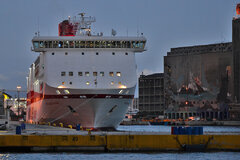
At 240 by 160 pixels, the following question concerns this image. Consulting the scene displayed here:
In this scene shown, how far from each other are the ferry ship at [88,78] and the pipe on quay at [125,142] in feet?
82.4

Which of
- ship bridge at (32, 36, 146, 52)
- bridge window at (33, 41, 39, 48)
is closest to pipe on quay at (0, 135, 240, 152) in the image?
ship bridge at (32, 36, 146, 52)

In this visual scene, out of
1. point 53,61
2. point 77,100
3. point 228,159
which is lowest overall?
point 228,159

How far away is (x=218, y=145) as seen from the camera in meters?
44.8

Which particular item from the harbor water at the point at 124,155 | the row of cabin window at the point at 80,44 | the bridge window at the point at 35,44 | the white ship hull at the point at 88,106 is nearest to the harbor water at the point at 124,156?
the harbor water at the point at 124,155

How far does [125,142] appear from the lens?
145 ft

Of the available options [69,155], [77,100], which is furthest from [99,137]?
[77,100]

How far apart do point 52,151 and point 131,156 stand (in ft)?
20.2

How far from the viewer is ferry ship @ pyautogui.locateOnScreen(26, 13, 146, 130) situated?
229 ft

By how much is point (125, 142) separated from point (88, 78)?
27.4 m

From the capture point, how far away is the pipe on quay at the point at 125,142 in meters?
44.1

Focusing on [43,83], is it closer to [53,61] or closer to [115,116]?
[53,61]

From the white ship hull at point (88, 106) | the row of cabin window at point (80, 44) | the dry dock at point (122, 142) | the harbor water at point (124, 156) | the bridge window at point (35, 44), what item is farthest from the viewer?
the bridge window at point (35, 44)

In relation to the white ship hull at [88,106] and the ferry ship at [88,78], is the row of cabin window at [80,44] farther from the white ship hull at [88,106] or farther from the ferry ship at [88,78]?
the white ship hull at [88,106]

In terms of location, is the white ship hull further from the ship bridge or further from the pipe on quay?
the pipe on quay
